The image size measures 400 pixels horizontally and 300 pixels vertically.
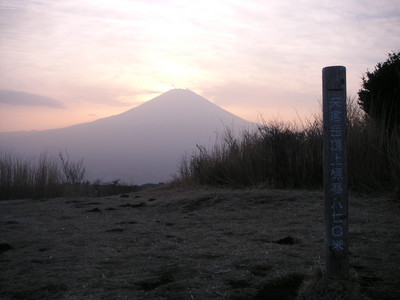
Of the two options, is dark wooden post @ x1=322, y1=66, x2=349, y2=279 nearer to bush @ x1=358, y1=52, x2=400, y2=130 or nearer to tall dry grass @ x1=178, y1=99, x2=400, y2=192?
tall dry grass @ x1=178, y1=99, x2=400, y2=192

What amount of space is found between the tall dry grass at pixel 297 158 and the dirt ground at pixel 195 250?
759mm

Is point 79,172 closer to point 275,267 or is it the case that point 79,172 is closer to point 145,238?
point 145,238

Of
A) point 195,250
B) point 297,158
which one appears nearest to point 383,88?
point 297,158

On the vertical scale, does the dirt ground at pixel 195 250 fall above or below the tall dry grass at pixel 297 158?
below

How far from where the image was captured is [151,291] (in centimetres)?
287

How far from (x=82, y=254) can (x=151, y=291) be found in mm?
1314

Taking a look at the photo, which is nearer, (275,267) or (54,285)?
(54,285)

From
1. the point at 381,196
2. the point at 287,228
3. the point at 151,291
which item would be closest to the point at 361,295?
the point at 151,291

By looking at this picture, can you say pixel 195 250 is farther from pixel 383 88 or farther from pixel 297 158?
pixel 383 88

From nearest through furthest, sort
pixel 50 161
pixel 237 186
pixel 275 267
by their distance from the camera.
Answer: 1. pixel 275 267
2. pixel 237 186
3. pixel 50 161

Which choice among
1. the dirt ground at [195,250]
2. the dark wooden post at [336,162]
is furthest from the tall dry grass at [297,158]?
the dark wooden post at [336,162]

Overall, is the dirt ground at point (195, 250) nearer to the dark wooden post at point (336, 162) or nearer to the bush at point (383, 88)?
the dark wooden post at point (336, 162)

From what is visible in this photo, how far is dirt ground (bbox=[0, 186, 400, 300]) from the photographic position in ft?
9.62

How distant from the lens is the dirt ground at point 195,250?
293 cm
